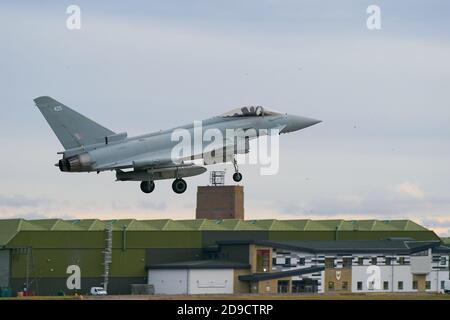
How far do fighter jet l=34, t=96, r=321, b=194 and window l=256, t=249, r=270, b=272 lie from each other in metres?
53.5

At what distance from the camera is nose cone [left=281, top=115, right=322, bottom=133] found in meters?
110

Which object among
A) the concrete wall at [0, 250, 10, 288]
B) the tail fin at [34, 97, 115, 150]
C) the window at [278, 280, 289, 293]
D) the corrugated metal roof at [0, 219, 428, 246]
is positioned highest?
the tail fin at [34, 97, 115, 150]

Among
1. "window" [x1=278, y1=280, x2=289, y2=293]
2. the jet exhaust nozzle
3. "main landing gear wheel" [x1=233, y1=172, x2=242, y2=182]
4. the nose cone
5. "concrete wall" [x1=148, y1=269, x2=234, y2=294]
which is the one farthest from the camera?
"concrete wall" [x1=148, y1=269, x2=234, y2=294]

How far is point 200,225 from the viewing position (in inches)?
6590

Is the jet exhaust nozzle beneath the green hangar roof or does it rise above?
beneath

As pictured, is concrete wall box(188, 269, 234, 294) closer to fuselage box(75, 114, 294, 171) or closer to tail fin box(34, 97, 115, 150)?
fuselage box(75, 114, 294, 171)

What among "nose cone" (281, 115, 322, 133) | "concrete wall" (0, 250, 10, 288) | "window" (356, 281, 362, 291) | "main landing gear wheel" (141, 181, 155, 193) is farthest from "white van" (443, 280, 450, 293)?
"main landing gear wheel" (141, 181, 155, 193)

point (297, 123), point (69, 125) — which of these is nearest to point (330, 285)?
point (297, 123)

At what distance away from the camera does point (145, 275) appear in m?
158

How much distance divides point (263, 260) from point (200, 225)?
12.1 meters

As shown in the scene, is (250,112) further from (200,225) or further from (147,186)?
(200,225)

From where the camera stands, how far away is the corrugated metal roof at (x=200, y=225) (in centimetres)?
15888

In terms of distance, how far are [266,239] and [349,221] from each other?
1677 centimetres
